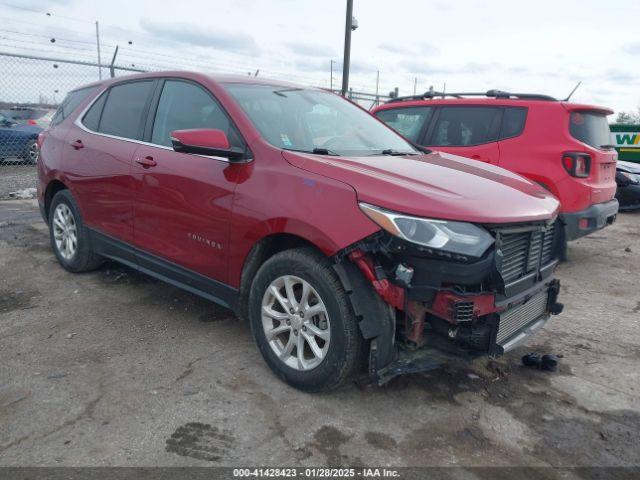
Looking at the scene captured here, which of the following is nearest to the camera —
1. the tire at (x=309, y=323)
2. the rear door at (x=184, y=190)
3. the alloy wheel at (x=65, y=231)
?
the tire at (x=309, y=323)

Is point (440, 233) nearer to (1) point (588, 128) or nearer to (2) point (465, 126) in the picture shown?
(1) point (588, 128)

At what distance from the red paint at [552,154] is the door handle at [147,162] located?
3918 mm

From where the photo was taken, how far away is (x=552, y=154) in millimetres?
5797

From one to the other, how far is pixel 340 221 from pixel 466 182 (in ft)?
2.80

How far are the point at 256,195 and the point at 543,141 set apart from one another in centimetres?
398

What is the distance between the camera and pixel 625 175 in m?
9.61

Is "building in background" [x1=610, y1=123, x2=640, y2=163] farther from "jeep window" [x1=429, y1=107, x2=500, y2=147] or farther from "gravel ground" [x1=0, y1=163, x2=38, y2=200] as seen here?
"gravel ground" [x1=0, y1=163, x2=38, y2=200]

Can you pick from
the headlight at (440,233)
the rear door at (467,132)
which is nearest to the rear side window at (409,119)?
the rear door at (467,132)

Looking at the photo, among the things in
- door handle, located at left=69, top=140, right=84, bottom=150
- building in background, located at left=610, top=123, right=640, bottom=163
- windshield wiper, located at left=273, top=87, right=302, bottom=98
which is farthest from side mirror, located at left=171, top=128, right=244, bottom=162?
building in background, located at left=610, top=123, right=640, bottom=163

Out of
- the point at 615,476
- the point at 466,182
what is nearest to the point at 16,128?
the point at 466,182

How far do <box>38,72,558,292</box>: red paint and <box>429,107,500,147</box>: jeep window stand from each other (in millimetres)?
2487

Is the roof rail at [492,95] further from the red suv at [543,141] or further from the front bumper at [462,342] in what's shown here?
the front bumper at [462,342]

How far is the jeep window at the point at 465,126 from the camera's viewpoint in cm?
634

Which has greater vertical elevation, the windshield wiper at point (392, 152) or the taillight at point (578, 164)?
the windshield wiper at point (392, 152)
